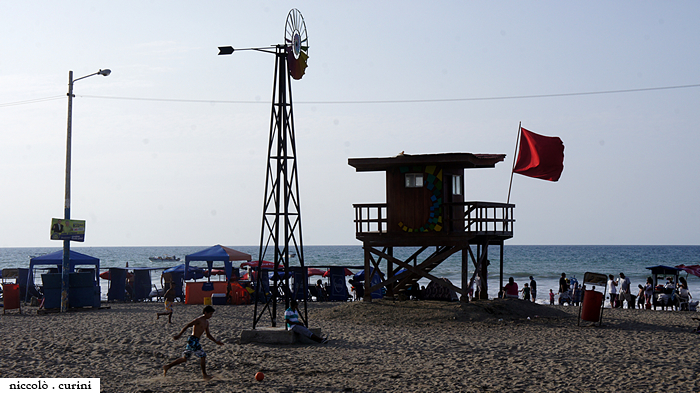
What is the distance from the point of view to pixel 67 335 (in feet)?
58.5

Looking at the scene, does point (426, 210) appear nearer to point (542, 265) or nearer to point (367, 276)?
point (367, 276)

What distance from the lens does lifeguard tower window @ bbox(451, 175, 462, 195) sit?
78.3 ft

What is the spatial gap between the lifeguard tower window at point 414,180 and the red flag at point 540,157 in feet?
12.7

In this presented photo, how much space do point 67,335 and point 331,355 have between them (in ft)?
26.2

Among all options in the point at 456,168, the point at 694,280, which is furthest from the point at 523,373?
the point at 694,280

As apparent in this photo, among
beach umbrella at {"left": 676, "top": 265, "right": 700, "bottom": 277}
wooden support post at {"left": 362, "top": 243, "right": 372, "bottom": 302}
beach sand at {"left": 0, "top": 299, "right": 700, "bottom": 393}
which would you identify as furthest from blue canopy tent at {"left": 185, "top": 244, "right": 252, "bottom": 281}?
beach umbrella at {"left": 676, "top": 265, "right": 700, "bottom": 277}

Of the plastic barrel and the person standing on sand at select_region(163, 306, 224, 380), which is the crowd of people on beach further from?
the person standing on sand at select_region(163, 306, 224, 380)

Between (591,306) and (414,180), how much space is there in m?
7.43

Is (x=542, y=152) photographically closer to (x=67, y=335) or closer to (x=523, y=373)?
(x=523, y=373)

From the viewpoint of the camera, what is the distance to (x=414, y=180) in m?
23.5

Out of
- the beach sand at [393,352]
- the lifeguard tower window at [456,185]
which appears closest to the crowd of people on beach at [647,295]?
the lifeguard tower window at [456,185]

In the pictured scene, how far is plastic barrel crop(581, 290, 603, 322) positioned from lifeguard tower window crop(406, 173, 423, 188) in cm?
690

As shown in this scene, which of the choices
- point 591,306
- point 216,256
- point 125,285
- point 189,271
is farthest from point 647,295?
point 125,285

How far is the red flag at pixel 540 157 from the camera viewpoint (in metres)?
24.3
